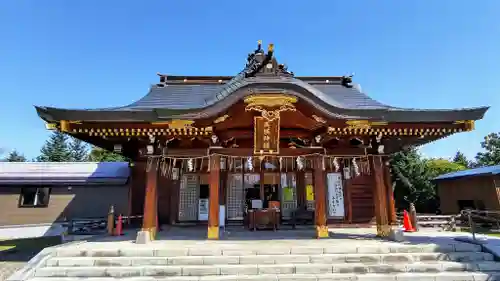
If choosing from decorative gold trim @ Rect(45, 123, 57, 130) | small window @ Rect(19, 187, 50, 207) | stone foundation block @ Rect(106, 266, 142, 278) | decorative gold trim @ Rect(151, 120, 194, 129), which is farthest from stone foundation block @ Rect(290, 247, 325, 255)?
small window @ Rect(19, 187, 50, 207)

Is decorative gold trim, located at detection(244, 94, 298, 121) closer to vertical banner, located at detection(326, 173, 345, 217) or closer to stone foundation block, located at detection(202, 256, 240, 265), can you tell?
stone foundation block, located at detection(202, 256, 240, 265)

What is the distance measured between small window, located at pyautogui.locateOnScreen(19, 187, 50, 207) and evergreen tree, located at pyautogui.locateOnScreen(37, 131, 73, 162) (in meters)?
21.0

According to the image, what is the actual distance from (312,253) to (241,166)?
500 centimetres

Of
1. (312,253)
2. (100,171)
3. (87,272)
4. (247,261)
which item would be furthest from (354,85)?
(100,171)

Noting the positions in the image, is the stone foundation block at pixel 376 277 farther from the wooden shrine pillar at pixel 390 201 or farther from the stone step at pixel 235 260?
the wooden shrine pillar at pixel 390 201

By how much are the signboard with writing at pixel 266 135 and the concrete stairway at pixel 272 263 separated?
9.65 feet

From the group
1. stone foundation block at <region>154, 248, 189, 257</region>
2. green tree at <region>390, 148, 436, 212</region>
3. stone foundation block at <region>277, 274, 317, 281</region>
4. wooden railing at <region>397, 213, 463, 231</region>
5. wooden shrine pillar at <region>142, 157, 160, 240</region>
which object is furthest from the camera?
green tree at <region>390, 148, 436, 212</region>

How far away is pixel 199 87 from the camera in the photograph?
13.5 m

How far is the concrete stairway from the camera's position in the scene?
5918mm

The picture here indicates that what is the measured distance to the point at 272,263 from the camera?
6.25 metres

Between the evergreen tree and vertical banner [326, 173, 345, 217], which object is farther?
the evergreen tree

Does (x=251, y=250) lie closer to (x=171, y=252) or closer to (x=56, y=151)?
(x=171, y=252)

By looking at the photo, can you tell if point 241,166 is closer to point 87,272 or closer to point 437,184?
point 87,272

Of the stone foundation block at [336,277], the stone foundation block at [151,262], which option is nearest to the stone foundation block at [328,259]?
Answer: the stone foundation block at [336,277]
